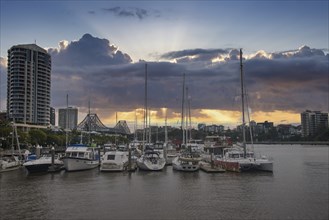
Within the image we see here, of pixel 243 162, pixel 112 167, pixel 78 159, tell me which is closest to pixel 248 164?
pixel 243 162

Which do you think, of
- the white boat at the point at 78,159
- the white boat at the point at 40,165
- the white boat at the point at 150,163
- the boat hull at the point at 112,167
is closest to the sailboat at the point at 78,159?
the white boat at the point at 78,159

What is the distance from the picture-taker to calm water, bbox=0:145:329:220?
3081cm

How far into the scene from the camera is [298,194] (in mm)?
40562

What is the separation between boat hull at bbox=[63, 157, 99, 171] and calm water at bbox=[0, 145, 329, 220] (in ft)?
16.8

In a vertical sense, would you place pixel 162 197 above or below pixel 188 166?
below

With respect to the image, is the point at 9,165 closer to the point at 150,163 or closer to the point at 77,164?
the point at 77,164

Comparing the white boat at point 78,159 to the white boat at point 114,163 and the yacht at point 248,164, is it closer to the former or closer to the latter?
the white boat at point 114,163

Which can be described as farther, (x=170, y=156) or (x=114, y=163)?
(x=170, y=156)

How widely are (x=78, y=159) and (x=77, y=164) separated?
33.2 inches

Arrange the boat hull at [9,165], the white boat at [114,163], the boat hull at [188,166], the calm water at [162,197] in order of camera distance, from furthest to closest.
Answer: the boat hull at [9,165] < the boat hull at [188,166] < the white boat at [114,163] < the calm water at [162,197]

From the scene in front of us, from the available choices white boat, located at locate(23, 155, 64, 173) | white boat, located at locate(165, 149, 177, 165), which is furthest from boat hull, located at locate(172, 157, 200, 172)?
white boat, located at locate(23, 155, 64, 173)

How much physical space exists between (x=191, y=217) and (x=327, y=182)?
29.0m

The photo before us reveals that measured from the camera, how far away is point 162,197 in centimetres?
3944

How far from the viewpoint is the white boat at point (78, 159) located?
64.6 m
